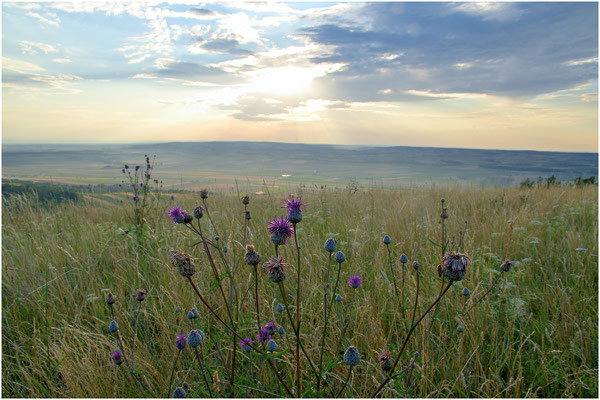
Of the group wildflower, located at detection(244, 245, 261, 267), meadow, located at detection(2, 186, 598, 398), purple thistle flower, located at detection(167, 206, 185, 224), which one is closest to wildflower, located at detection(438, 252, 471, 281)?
meadow, located at detection(2, 186, 598, 398)

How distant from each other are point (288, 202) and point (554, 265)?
3.47 m

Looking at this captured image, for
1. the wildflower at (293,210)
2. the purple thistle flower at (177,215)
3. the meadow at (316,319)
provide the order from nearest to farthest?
the wildflower at (293,210), the purple thistle flower at (177,215), the meadow at (316,319)

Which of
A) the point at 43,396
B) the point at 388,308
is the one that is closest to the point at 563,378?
the point at 388,308

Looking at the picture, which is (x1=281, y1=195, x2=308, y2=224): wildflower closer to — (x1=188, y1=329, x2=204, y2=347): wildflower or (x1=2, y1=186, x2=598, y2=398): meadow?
(x1=2, y1=186, x2=598, y2=398): meadow

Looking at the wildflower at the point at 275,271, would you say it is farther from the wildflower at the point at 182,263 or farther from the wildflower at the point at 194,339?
the wildflower at the point at 194,339

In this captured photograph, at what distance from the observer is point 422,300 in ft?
8.70

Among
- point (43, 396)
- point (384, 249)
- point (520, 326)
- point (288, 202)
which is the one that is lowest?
point (43, 396)

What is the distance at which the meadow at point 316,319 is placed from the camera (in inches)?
79.0

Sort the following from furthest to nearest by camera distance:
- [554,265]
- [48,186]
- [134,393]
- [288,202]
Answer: [48,186] < [554,265] < [134,393] < [288,202]

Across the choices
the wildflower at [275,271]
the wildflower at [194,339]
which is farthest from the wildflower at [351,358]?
the wildflower at [194,339]

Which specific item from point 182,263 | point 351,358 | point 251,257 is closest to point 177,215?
point 182,263

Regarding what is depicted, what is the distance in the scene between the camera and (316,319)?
2.61 meters

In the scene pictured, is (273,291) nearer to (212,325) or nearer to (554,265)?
(212,325)

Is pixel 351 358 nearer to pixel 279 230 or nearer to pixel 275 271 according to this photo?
pixel 275 271
